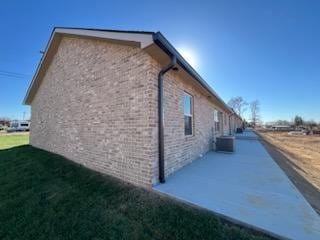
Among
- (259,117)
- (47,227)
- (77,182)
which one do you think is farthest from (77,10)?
(259,117)

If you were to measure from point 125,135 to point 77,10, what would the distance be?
672 centimetres

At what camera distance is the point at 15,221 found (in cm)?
318

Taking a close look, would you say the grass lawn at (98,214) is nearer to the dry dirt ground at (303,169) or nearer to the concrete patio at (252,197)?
the concrete patio at (252,197)

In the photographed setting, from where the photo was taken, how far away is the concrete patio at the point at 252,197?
2390 millimetres

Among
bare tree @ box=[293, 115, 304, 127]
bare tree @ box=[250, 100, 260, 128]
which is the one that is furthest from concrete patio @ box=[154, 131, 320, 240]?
bare tree @ box=[293, 115, 304, 127]

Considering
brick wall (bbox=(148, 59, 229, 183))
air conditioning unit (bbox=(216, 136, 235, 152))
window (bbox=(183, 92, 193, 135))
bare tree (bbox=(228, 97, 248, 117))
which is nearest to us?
brick wall (bbox=(148, 59, 229, 183))

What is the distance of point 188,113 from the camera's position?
6574 millimetres

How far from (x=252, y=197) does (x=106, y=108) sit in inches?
169

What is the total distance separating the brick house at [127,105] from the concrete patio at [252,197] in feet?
2.52

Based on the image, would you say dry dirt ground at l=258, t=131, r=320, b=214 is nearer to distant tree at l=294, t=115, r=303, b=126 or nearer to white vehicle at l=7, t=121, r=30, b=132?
white vehicle at l=7, t=121, r=30, b=132

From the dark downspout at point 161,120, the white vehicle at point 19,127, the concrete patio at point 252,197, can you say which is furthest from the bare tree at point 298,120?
the white vehicle at point 19,127

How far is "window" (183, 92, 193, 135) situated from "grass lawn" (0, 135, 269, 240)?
318 centimetres

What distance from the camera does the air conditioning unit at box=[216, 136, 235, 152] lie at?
8555 millimetres

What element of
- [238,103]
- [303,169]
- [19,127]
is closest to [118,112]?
[303,169]
